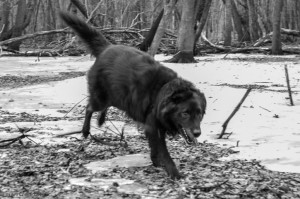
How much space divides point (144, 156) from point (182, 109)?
133 cm

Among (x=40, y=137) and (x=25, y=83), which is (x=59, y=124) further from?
(x=25, y=83)

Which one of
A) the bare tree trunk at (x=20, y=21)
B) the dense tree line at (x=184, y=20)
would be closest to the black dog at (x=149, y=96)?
the dense tree line at (x=184, y=20)

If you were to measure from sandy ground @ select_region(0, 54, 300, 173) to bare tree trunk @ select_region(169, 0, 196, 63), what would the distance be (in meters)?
0.89

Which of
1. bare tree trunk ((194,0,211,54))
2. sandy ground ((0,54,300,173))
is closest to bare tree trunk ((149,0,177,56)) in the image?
sandy ground ((0,54,300,173))

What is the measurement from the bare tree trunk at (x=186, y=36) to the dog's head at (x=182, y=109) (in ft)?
40.4

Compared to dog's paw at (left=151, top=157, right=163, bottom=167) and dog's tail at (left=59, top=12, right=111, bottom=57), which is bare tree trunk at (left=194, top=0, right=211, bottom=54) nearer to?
dog's tail at (left=59, top=12, right=111, bottom=57)

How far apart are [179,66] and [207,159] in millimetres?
10471

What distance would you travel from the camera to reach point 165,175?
4.80 m

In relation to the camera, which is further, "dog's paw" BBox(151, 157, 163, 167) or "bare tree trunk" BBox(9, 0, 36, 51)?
"bare tree trunk" BBox(9, 0, 36, 51)

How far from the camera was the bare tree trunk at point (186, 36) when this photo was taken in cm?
1694

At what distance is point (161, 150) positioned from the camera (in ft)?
15.7

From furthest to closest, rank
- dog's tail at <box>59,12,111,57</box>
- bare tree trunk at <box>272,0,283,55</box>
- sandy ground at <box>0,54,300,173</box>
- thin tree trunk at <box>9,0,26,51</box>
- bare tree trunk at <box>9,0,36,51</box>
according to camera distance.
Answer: bare tree trunk at <box>9,0,36,51</box>
thin tree trunk at <box>9,0,26,51</box>
bare tree trunk at <box>272,0,283,55</box>
dog's tail at <box>59,12,111,57</box>
sandy ground at <box>0,54,300,173</box>

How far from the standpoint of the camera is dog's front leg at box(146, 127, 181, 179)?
183 inches

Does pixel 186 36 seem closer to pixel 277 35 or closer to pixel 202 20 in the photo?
pixel 202 20
